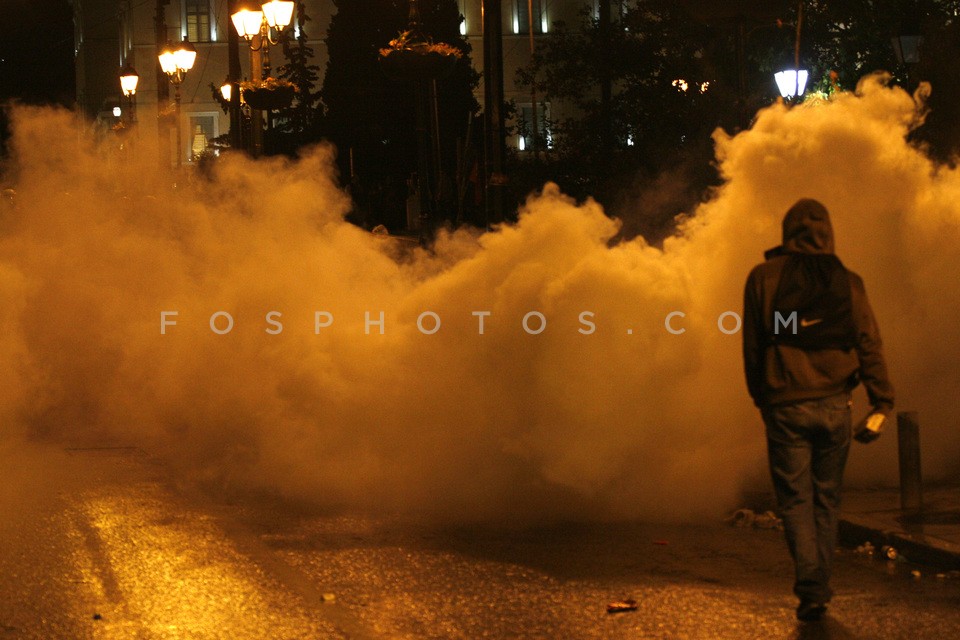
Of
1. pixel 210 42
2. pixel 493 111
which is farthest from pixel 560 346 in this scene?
pixel 210 42

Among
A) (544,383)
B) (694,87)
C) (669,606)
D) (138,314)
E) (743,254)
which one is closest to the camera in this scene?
(669,606)

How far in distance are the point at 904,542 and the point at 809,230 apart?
2372mm

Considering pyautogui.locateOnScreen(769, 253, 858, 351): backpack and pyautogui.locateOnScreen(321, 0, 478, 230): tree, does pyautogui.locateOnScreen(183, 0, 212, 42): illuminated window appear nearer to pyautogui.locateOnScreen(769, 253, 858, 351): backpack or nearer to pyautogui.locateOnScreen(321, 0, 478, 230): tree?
pyautogui.locateOnScreen(321, 0, 478, 230): tree

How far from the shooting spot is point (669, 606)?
21.1ft

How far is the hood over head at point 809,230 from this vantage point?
237 inches

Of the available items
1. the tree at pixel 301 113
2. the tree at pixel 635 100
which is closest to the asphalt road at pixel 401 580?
the tree at pixel 635 100

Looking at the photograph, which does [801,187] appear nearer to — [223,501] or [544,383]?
[544,383]

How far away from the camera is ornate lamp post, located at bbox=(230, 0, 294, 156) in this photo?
16.6 meters

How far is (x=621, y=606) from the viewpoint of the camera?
6395 millimetres

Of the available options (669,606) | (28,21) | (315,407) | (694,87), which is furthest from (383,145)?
(669,606)

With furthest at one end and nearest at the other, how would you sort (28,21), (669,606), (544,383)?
(28,21) < (544,383) < (669,606)

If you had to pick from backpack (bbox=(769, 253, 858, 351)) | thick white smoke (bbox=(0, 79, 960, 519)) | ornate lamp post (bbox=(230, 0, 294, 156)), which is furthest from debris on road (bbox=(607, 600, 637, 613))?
ornate lamp post (bbox=(230, 0, 294, 156))

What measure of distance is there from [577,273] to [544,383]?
0.74m

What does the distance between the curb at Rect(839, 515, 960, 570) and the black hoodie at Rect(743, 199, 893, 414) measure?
1.56 meters
